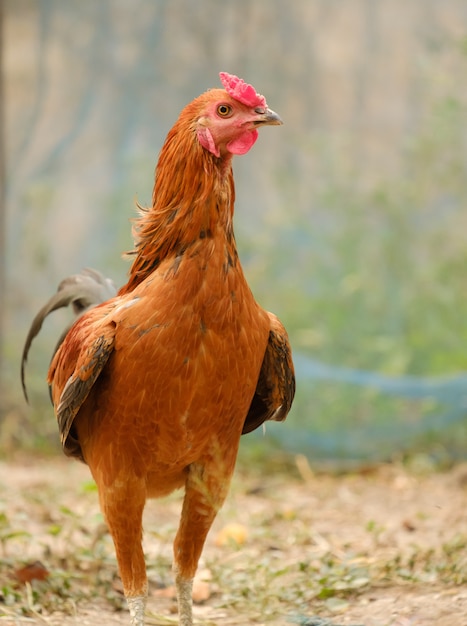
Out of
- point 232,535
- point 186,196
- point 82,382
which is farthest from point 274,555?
point 186,196

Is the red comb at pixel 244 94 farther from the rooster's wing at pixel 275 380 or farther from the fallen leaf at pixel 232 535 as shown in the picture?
the fallen leaf at pixel 232 535

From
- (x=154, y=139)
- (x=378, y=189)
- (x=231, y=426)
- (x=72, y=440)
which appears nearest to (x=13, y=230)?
(x=154, y=139)

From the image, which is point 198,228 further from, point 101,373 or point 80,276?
point 80,276

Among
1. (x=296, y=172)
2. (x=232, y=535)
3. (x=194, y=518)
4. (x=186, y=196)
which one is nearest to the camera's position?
(x=186, y=196)

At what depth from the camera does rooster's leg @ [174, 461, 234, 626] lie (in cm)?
315

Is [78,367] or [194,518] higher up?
[78,367]

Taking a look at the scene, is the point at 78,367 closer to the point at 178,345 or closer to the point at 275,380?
the point at 178,345

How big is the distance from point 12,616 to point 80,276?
5.30 feet

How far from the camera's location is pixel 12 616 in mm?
3238

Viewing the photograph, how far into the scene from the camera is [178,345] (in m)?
2.79

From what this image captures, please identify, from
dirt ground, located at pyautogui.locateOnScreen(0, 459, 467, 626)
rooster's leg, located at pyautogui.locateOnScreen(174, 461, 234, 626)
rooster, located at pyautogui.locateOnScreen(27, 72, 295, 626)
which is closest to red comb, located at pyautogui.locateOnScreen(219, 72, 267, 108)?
rooster, located at pyautogui.locateOnScreen(27, 72, 295, 626)

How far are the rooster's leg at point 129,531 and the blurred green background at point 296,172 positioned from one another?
3.68 meters

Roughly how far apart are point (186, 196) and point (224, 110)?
0.33 meters

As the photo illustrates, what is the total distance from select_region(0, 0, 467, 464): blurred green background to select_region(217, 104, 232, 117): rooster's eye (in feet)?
13.3
